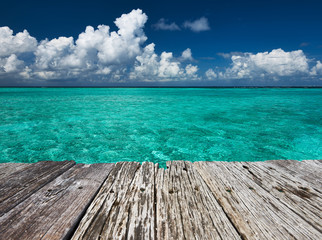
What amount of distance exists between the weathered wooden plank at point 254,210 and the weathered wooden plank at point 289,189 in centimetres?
7

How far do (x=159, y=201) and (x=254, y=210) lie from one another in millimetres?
822

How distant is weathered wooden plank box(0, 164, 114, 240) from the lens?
4.04 ft

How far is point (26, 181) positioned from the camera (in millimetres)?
1854

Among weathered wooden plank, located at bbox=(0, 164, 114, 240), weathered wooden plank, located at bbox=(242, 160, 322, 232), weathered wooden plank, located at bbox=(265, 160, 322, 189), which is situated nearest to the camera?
weathered wooden plank, located at bbox=(0, 164, 114, 240)

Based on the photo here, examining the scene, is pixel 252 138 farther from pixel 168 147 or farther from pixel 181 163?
pixel 181 163

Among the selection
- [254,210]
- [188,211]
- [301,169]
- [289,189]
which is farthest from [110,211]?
[301,169]

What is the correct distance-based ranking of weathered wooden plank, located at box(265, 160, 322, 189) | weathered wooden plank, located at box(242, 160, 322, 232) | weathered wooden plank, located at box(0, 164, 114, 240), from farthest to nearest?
weathered wooden plank, located at box(265, 160, 322, 189) → weathered wooden plank, located at box(242, 160, 322, 232) → weathered wooden plank, located at box(0, 164, 114, 240)

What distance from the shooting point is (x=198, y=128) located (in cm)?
1050

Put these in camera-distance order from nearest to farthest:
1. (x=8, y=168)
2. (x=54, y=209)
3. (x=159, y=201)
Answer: (x=54, y=209), (x=159, y=201), (x=8, y=168)

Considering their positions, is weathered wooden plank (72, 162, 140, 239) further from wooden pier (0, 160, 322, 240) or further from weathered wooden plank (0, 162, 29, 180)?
weathered wooden plank (0, 162, 29, 180)

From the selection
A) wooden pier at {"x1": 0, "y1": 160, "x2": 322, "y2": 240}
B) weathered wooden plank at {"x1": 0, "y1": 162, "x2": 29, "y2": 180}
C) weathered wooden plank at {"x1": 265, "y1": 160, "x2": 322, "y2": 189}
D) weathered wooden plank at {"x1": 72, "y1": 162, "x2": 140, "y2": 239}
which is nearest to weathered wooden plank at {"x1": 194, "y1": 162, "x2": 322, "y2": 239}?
wooden pier at {"x1": 0, "y1": 160, "x2": 322, "y2": 240}

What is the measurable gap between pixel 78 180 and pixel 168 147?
5738 mm

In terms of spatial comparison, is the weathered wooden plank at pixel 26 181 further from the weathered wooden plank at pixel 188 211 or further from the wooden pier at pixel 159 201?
the weathered wooden plank at pixel 188 211

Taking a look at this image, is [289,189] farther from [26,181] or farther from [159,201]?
[26,181]
